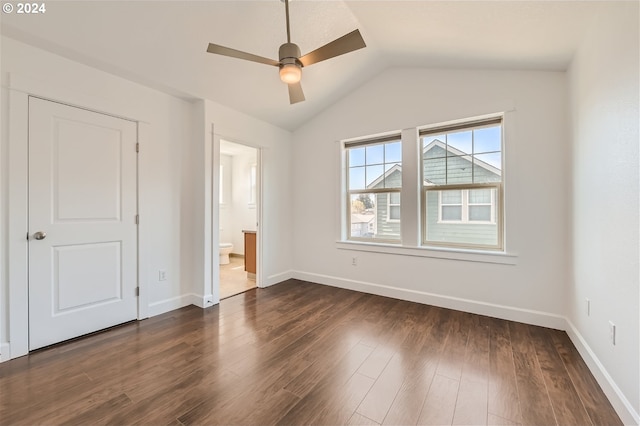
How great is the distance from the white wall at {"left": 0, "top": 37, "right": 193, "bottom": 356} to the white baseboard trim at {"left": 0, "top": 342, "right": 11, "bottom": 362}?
0.04m

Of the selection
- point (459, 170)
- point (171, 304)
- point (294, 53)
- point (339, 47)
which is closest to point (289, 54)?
point (294, 53)

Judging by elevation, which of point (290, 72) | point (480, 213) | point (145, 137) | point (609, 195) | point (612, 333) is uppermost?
point (290, 72)

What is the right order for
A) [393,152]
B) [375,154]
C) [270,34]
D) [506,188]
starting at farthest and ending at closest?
1. [375,154]
2. [393,152]
3. [506,188]
4. [270,34]

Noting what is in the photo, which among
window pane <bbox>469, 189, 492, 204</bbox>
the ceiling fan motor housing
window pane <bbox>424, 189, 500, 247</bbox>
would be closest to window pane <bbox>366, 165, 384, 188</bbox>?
window pane <bbox>424, 189, 500, 247</bbox>

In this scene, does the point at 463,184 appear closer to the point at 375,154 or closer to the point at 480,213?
the point at 480,213

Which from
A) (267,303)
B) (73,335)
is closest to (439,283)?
(267,303)

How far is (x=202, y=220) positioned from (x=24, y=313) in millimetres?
1600

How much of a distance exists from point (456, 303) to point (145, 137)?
3943 mm

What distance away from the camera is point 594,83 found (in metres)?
1.92

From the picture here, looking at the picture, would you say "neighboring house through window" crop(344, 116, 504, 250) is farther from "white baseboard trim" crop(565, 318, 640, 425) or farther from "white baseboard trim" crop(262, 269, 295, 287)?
"white baseboard trim" crop(262, 269, 295, 287)

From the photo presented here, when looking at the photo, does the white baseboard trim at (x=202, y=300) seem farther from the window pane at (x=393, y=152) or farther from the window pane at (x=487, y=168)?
the window pane at (x=487, y=168)

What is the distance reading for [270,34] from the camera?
101 inches

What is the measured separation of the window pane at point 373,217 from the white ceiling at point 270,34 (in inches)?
69.5

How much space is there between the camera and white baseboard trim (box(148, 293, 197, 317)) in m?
2.96
